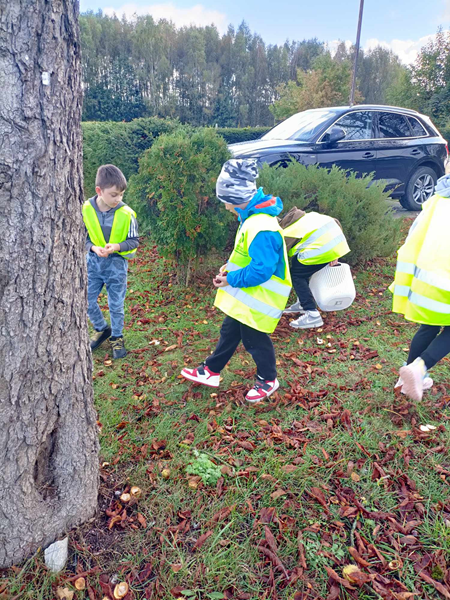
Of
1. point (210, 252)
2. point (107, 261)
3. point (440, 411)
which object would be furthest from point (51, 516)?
point (210, 252)

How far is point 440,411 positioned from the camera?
3.02 meters

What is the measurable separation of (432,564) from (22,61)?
265 cm

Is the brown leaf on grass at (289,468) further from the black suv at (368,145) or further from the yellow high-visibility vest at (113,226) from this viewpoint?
the black suv at (368,145)

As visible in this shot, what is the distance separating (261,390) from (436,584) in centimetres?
159

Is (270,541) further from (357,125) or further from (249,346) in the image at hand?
(357,125)

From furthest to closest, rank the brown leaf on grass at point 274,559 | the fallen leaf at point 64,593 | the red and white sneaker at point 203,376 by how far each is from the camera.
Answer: the red and white sneaker at point 203,376
the brown leaf on grass at point 274,559
the fallen leaf at point 64,593

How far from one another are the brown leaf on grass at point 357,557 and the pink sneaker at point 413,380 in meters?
1.23

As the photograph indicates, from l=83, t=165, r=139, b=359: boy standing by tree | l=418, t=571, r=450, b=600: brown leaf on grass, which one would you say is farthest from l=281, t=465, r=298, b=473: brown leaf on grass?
l=83, t=165, r=139, b=359: boy standing by tree

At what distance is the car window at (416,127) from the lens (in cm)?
868

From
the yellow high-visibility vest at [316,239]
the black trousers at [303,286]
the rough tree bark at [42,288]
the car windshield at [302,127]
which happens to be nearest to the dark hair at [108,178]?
the yellow high-visibility vest at [316,239]

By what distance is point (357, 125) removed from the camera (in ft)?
26.1

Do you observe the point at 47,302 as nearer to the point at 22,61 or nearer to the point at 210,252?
the point at 22,61

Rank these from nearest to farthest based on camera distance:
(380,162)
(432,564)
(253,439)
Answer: (432,564), (253,439), (380,162)

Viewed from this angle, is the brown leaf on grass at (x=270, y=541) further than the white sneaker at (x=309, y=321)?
No
